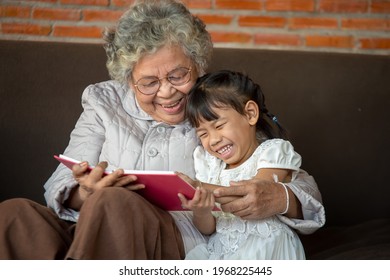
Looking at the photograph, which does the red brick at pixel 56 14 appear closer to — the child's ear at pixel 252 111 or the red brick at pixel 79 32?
the red brick at pixel 79 32

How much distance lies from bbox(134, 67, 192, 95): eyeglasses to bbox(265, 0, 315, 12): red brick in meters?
1.46

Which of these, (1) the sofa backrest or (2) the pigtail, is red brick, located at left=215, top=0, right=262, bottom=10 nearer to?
(1) the sofa backrest

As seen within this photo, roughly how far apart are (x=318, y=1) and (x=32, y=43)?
1.58 m

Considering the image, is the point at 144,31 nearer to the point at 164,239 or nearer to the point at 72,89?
the point at 72,89

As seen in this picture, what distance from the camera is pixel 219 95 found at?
1.96 meters

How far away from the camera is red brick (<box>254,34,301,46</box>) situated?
11.3 feet

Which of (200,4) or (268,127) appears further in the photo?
(200,4)

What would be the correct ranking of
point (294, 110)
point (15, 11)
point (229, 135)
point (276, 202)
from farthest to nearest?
point (15, 11)
point (294, 110)
point (229, 135)
point (276, 202)

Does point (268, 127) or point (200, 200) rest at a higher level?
point (268, 127)

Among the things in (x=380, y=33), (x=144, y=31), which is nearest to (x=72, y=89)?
(x=144, y=31)

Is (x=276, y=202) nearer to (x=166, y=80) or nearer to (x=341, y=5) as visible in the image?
(x=166, y=80)

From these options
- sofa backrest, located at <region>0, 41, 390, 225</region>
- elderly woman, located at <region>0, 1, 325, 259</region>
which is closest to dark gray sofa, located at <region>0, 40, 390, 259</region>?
sofa backrest, located at <region>0, 41, 390, 225</region>

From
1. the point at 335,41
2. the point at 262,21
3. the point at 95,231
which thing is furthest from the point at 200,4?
the point at 95,231

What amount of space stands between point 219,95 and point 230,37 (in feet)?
5.02
